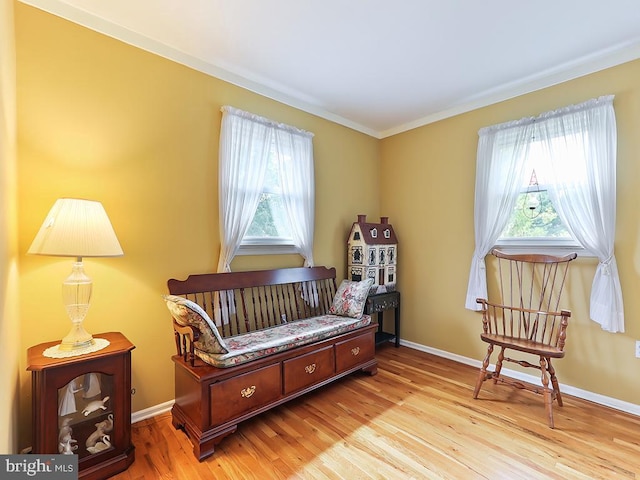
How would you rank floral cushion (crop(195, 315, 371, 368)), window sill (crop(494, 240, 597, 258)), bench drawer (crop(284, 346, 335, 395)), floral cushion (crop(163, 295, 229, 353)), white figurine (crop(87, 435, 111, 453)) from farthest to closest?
window sill (crop(494, 240, 597, 258))
bench drawer (crop(284, 346, 335, 395))
floral cushion (crop(195, 315, 371, 368))
floral cushion (crop(163, 295, 229, 353))
white figurine (crop(87, 435, 111, 453))

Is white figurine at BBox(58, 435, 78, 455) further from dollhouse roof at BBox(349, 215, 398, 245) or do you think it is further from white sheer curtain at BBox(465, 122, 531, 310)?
white sheer curtain at BBox(465, 122, 531, 310)

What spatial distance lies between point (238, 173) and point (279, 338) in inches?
53.0

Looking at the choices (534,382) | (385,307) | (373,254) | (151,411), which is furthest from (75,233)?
(534,382)

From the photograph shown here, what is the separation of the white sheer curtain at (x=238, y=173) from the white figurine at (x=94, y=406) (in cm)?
105

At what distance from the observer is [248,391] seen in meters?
1.88

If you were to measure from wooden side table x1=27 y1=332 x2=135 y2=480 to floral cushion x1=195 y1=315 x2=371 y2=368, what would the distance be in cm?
46

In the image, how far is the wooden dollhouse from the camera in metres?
3.18

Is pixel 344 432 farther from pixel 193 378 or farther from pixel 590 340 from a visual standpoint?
pixel 590 340

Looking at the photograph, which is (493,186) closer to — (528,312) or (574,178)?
(574,178)

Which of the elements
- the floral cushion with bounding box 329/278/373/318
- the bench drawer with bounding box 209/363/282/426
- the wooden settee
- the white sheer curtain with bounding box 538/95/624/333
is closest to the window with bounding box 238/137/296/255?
→ the wooden settee

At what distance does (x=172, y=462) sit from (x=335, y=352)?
126 cm

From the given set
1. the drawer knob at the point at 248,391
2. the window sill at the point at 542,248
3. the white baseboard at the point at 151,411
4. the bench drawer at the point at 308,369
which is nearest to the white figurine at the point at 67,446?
the white baseboard at the point at 151,411

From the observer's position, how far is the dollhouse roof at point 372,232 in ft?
10.6

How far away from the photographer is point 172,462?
1.64 metres
